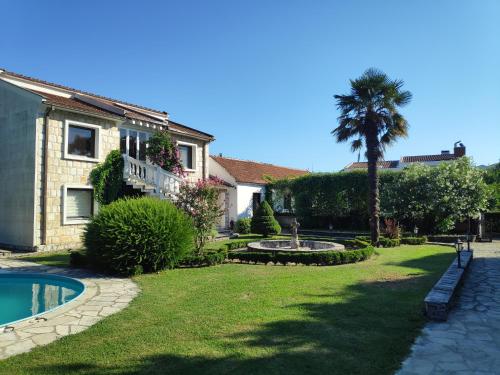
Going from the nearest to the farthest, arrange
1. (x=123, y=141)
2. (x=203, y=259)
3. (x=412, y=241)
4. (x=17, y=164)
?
(x=203, y=259) < (x=17, y=164) < (x=123, y=141) < (x=412, y=241)

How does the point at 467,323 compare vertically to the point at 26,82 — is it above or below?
below

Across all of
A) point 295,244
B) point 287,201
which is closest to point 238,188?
point 287,201

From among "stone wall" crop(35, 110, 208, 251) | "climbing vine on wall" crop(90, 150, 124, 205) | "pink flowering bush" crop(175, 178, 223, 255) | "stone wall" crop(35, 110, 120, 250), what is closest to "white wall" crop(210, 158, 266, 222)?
"climbing vine on wall" crop(90, 150, 124, 205)

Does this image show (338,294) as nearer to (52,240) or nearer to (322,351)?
(322,351)

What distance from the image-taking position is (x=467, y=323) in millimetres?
6078

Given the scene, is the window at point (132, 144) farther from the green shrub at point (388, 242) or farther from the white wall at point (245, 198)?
the green shrub at point (388, 242)

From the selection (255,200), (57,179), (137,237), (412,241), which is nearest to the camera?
(137,237)

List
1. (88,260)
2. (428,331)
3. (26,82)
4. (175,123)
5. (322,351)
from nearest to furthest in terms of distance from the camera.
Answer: (322,351)
(428,331)
(88,260)
(26,82)
(175,123)

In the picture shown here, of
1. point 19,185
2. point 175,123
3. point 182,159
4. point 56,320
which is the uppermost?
point 175,123

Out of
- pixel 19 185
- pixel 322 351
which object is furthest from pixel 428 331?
pixel 19 185

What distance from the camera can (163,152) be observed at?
19953 mm

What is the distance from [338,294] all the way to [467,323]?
8.40 ft

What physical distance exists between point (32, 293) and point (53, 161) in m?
8.27

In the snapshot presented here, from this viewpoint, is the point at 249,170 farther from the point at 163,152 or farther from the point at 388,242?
the point at 388,242
